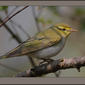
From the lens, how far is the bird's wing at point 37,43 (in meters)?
1.65

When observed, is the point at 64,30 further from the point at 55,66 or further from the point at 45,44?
the point at 55,66

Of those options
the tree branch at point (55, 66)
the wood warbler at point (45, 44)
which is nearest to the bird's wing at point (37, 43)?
the wood warbler at point (45, 44)

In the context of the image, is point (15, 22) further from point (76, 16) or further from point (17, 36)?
point (76, 16)

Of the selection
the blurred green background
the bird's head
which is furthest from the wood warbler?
the blurred green background

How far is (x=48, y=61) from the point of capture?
1.67m

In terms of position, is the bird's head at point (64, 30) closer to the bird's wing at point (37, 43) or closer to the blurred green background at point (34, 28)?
the bird's wing at point (37, 43)

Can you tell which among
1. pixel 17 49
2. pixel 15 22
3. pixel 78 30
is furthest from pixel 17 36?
pixel 78 30

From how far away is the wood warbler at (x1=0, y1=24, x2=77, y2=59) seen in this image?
64.9 inches

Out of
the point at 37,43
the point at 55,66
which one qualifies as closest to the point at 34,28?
the point at 37,43

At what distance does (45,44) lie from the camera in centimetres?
169

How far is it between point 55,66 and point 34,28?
1.34ft

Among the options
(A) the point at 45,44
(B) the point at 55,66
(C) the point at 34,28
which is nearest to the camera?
(B) the point at 55,66

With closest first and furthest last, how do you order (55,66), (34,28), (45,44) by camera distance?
1. (55,66)
2. (45,44)
3. (34,28)

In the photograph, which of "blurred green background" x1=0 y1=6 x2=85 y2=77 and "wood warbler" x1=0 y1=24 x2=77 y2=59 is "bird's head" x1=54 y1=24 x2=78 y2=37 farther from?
"blurred green background" x1=0 y1=6 x2=85 y2=77
